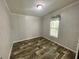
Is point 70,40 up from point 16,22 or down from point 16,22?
down

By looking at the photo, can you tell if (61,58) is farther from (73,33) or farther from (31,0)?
(31,0)

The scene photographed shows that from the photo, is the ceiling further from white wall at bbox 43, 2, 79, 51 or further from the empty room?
white wall at bbox 43, 2, 79, 51

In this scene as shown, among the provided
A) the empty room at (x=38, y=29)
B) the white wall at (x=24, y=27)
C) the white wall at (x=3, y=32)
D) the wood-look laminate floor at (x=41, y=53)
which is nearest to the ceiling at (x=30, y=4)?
the empty room at (x=38, y=29)

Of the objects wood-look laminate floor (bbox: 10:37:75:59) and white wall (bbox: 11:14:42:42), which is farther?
white wall (bbox: 11:14:42:42)

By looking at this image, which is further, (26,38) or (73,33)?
(26,38)

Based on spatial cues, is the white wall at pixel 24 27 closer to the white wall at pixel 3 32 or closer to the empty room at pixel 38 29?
the empty room at pixel 38 29

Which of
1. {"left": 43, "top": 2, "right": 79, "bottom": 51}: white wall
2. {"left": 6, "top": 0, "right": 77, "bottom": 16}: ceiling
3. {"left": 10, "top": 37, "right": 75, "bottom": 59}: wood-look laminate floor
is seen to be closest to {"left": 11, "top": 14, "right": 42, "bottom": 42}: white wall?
{"left": 6, "top": 0, "right": 77, "bottom": 16}: ceiling

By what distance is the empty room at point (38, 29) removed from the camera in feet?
6.31

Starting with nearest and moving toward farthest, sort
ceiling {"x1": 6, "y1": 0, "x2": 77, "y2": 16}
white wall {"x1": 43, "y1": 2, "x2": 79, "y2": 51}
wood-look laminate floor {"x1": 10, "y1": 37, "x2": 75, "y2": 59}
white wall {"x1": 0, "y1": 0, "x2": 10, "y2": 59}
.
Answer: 1. white wall {"x1": 0, "y1": 0, "x2": 10, "y2": 59}
2. ceiling {"x1": 6, "y1": 0, "x2": 77, "y2": 16}
3. wood-look laminate floor {"x1": 10, "y1": 37, "x2": 75, "y2": 59}
4. white wall {"x1": 43, "y1": 2, "x2": 79, "y2": 51}

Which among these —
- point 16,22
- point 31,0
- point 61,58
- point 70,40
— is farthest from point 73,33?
point 16,22

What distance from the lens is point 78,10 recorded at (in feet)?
6.97

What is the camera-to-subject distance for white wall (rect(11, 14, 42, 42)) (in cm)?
327

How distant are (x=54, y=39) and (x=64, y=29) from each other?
3.31ft

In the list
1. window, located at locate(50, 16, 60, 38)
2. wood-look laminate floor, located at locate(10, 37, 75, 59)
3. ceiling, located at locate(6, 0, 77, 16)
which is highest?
ceiling, located at locate(6, 0, 77, 16)
